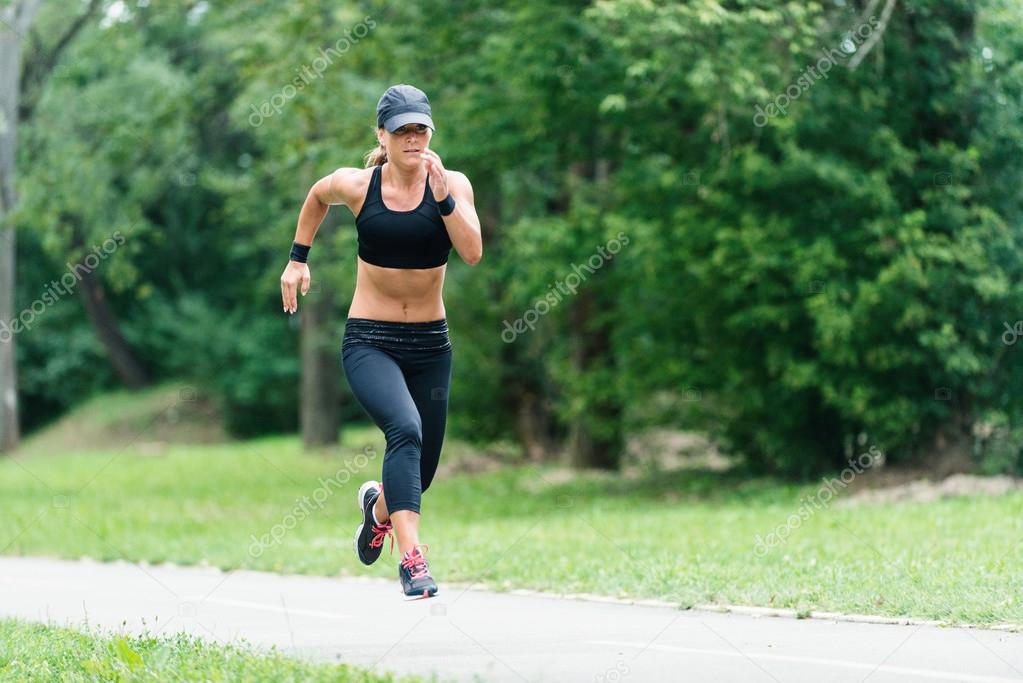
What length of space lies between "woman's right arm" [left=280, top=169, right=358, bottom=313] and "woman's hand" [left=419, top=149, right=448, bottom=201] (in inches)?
20.5

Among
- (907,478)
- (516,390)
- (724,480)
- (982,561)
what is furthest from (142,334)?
(982,561)

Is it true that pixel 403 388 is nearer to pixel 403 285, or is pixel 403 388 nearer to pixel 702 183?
pixel 403 285

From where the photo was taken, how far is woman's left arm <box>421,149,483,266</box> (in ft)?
20.6

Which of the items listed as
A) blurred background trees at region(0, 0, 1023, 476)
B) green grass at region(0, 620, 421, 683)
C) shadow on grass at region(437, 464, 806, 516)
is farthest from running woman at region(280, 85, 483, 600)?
shadow on grass at region(437, 464, 806, 516)

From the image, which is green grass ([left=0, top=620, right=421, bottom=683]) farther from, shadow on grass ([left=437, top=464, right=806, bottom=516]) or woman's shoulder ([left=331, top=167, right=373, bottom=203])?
shadow on grass ([left=437, top=464, right=806, bottom=516])

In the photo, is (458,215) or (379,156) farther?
(379,156)

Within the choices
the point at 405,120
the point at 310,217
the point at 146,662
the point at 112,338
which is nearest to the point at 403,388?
the point at 310,217

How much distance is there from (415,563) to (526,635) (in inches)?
48.3

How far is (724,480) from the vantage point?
1839cm

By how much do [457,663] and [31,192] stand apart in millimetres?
16514

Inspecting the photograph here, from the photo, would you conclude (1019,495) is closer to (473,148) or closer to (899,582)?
(899,582)

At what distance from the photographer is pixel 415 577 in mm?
6191

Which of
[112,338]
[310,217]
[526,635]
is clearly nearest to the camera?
[310,217]

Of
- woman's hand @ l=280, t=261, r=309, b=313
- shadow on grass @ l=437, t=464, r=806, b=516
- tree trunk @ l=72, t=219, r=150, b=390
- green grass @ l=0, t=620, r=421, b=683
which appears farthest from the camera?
tree trunk @ l=72, t=219, r=150, b=390
